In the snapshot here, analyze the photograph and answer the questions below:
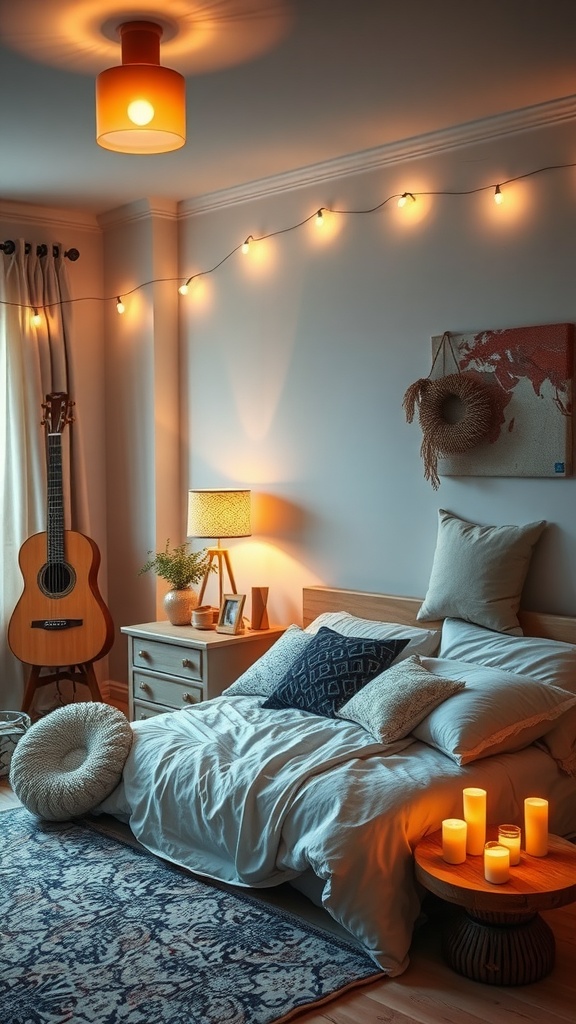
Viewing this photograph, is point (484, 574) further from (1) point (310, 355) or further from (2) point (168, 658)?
(2) point (168, 658)

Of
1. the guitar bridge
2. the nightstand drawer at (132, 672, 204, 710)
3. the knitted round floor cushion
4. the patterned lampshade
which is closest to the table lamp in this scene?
the patterned lampshade

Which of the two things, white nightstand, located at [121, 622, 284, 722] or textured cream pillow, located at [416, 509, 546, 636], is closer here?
textured cream pillow, located at [416, 509, 546, 636]

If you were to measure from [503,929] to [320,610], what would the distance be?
2.09 meters

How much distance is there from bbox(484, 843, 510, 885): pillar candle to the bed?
277mm

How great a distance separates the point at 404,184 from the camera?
174 inches

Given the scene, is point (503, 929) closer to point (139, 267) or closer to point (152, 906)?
point (152, 906)

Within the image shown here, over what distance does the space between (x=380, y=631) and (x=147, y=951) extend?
1.66 meters

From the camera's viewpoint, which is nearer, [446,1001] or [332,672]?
[446,1001]

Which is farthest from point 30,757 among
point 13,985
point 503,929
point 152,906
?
point 503,929

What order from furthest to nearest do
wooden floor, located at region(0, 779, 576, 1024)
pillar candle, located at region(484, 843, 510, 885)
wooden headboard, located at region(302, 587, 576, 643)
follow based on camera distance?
1. wooden headboard, located at region(302, 587, 576, 643)
2. pillar candle, located at region(484, 843, 510, 885)
3. wooden floor, located at region(0, 779, 576, 1024)

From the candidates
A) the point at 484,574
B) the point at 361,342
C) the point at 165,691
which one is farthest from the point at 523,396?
the point at 165,691

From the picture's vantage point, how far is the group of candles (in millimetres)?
2854

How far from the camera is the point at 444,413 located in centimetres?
423

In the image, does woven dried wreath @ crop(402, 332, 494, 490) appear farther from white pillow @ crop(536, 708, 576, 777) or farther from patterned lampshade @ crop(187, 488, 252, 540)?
white pillow @ crop(536, 708, 576, 777)
